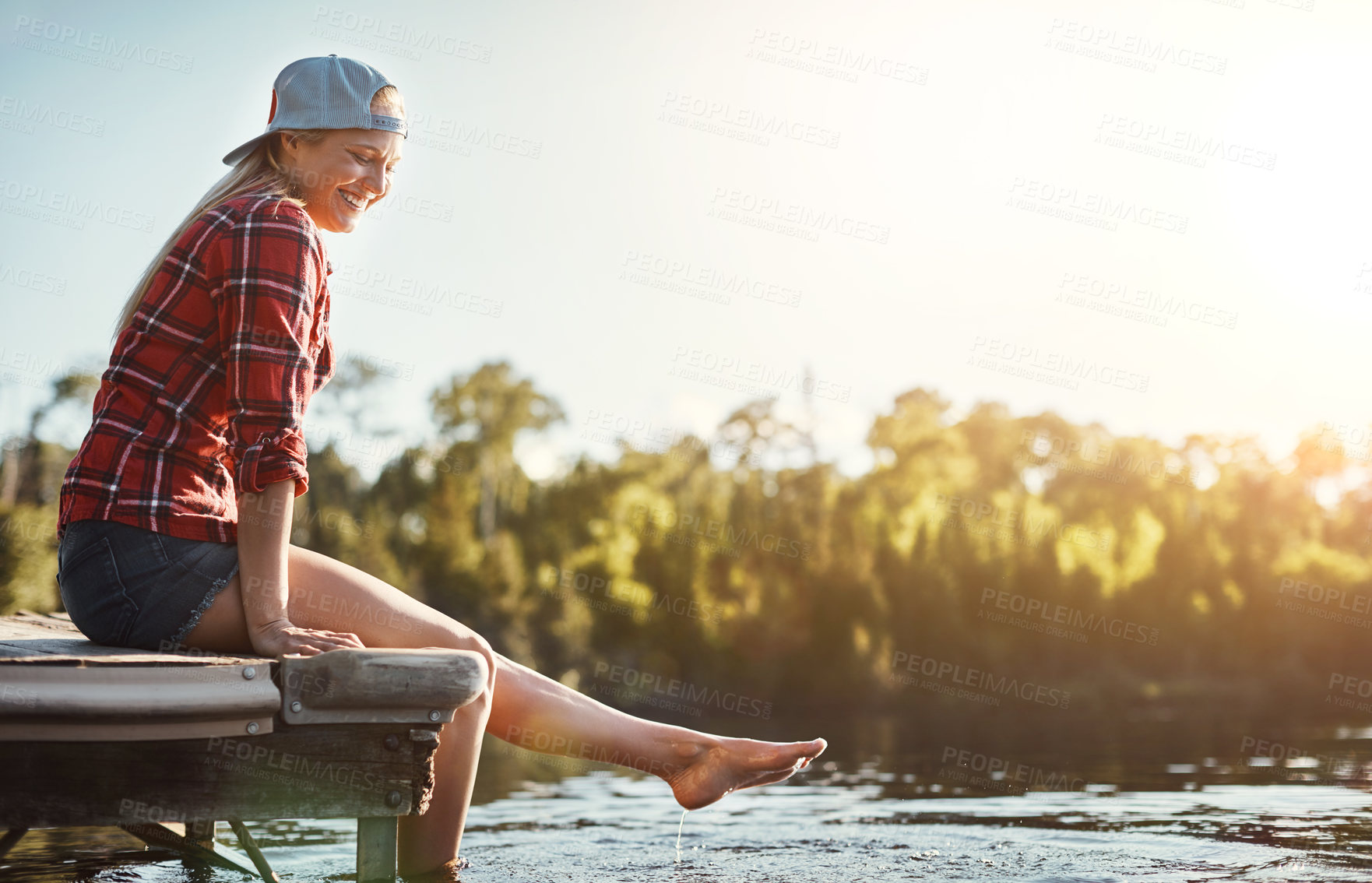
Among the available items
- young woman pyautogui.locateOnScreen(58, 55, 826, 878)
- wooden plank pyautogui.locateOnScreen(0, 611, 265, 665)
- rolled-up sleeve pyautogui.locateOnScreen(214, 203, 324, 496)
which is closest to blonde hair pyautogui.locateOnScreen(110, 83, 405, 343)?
young woman pyautogui.locateOnScreen(58, 55, 826, 878)

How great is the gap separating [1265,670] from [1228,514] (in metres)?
4.63

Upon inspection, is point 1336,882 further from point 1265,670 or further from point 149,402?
point 1265,670

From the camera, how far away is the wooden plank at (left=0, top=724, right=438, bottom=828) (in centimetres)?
188

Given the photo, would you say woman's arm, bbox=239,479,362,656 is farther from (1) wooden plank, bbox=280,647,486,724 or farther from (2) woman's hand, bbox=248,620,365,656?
(1) wooden plank, bbox=280,647,486,724

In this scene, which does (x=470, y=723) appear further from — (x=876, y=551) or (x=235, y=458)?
(x=876, y=551)

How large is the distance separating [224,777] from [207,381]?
781 mm

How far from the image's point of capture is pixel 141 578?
2.18m

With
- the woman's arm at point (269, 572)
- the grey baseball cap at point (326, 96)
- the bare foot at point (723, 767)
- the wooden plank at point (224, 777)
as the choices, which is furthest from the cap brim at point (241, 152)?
the bare foot at point (723, 767)

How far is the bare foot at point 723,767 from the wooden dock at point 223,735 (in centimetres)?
85

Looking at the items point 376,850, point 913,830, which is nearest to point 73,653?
→ point 376,850

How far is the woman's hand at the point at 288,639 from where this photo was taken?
216 cm

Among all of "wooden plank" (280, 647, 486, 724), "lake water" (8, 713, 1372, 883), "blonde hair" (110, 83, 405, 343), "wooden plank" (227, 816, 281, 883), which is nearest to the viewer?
"wooden plank" (280, 647, 486, 724)

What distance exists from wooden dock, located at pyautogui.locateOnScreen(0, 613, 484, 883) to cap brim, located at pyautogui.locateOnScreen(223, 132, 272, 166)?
3.63ft

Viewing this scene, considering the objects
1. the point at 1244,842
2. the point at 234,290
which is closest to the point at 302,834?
the point at 234,290
